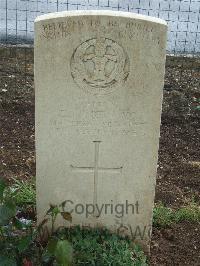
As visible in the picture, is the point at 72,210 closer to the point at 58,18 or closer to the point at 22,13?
the point at 58,18

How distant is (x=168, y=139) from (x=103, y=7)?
12.9 feet

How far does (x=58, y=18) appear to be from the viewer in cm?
339

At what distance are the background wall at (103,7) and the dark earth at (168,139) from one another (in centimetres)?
64

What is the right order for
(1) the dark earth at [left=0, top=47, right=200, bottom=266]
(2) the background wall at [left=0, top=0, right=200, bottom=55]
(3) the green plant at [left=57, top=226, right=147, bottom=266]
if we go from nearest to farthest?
(3) the green plant at [left=57, top=226, right=147, bottom=266] → (1) the dark earth at [left=0, top=47, right=200, bottom=266] → (2) the background wall at [left=0, top=0, right=200, bottom=55]

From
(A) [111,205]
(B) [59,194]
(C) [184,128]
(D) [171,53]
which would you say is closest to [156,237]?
(A) [111,205]

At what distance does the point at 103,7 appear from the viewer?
8.93 meters

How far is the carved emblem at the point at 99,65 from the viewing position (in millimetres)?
3453

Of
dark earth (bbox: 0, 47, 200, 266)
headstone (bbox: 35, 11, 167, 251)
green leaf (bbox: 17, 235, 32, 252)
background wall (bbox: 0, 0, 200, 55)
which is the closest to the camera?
green leaf (bbox: 17, 235, 32, 252)

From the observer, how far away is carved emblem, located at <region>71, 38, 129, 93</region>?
11.3ft

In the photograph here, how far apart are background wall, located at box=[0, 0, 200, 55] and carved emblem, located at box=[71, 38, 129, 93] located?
3.62m

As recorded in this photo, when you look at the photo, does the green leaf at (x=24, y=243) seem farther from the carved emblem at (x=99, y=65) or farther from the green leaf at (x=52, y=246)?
the carved emblem at (x=99, y=65)

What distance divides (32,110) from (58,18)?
2531mm

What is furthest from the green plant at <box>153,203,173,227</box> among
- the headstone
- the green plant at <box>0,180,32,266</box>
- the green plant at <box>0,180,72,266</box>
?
the green plant at <box>0,180,32,266</box>

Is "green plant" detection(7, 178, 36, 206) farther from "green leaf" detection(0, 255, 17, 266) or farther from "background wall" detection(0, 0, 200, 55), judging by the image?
"background wall" detection(0, 0, 200, 55)
